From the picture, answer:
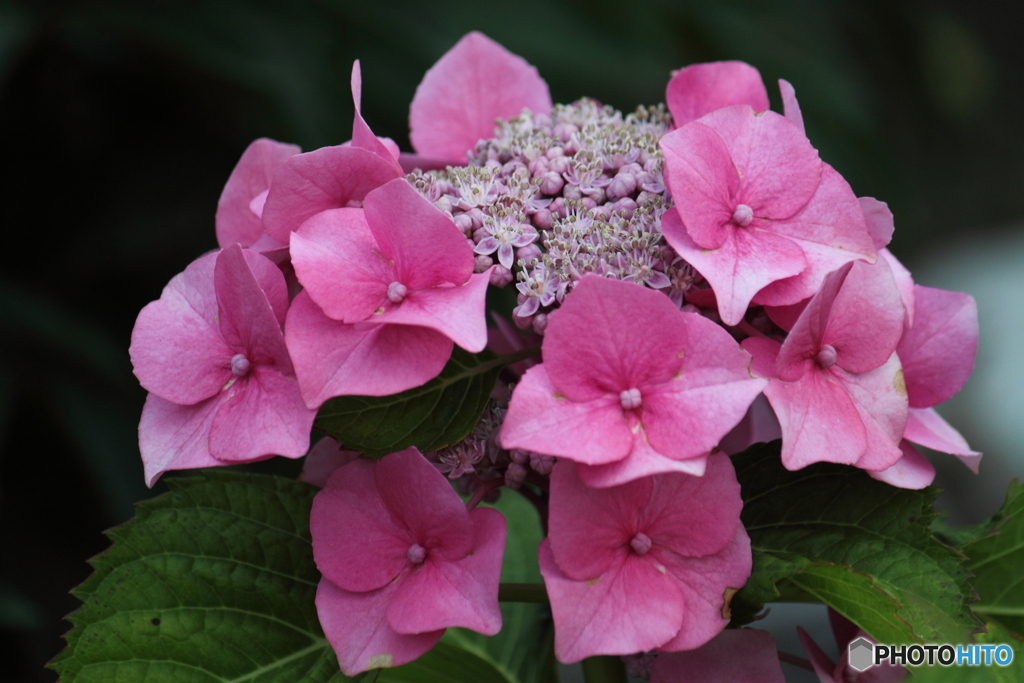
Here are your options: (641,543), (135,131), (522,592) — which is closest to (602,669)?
(522,592)

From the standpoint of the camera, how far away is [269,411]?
47 centimetres

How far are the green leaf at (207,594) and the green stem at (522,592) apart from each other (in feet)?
0.42

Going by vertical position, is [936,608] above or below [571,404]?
below

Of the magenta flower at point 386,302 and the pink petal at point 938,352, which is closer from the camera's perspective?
the magenta flower at point 386,302

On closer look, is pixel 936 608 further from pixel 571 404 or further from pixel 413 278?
pixel 413 278

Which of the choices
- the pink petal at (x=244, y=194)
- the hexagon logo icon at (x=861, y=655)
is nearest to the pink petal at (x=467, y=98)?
the pink petal at (x=244, y=194)

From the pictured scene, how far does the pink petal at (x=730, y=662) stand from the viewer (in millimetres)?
523

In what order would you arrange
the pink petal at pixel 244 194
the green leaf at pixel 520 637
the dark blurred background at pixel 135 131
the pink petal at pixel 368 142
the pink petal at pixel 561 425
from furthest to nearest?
the dark blurred background at pixel 135 131, the green leaf at pixel 520 637, the pink petal at pixel 244 194, the pink petal at pixel 368 142, the pink petal at pixel 561 425

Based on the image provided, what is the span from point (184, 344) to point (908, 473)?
→ 1.53 feet

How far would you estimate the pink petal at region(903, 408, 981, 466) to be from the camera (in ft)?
1.74

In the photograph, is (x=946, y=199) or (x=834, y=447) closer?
(x=834, y=447)

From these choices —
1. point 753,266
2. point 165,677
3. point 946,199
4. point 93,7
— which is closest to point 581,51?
point 93,7

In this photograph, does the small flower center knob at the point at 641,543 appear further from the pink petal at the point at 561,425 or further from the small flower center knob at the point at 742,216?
the small flower center knob at the point at 742,216

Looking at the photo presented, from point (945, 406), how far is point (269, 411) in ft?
6.83
